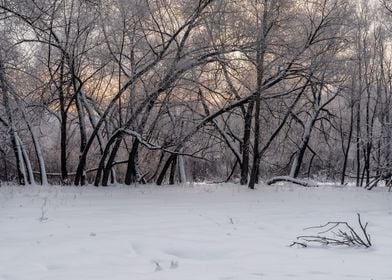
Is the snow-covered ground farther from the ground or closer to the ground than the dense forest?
closer to the ground

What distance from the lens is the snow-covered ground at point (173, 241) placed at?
511cm

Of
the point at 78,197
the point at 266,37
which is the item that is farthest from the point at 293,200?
the point at 78,197

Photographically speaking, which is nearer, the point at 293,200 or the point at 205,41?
the point at 293,200

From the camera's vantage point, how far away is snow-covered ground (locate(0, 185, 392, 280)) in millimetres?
5105

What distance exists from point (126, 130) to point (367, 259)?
11.0 metres

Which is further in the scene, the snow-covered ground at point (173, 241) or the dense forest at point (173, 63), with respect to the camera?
the dense forest at point (173, 63)

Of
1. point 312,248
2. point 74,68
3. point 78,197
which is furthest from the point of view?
point 74,68

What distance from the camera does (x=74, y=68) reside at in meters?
17.4

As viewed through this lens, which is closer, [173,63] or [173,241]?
[173,241]

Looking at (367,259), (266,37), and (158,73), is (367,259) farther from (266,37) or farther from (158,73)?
(158,73)

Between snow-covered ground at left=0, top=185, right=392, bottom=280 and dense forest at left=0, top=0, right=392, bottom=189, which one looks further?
dense forest at left=0, top=0, right=392, bottom=189

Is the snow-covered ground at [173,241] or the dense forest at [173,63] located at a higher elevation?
the dense forest at [173,63]

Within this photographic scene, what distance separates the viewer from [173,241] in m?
6.70

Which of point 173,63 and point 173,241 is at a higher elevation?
→ point 173,63
